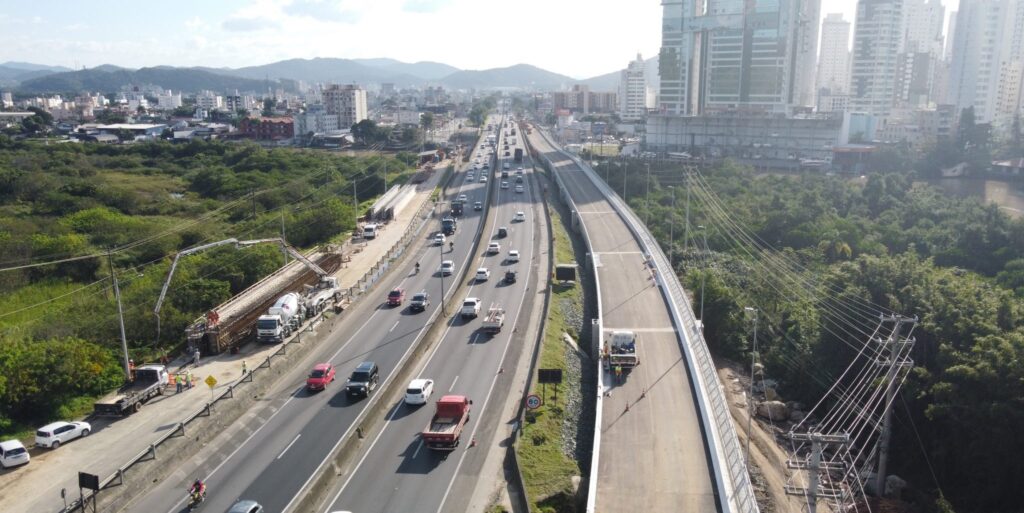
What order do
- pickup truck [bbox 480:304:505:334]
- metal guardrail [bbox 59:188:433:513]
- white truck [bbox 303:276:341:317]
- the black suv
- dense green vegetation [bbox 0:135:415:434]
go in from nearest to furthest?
metal guardrail [bbox 59:188:433:513] → the black suv → dense green vegetation [bbox 0:135:415:434] → pickup truck [bbox 480:304:505:334] → white truck [bbox 303:276:341:317]

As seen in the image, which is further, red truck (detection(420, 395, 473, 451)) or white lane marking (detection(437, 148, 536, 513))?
Result: red truck (detection(420, 395, 473, 451))

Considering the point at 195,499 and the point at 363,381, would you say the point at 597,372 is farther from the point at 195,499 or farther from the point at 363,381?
the point at 195,499

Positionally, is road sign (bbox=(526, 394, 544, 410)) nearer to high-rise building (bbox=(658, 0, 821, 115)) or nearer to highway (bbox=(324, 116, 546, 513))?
highway (bbox=(324, 116, 546, 513))

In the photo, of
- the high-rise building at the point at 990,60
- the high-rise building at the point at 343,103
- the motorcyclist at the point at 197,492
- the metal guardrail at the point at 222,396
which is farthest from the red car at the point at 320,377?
the high-rise building at the point at 343,103

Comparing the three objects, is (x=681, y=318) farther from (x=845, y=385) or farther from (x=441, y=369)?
(x=441, y=369)

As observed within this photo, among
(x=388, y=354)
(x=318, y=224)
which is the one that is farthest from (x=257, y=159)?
(x=388, y=354)

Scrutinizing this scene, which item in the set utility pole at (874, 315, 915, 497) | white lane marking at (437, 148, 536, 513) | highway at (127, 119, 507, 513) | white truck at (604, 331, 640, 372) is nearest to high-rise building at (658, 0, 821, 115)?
white lane marking at (437, 148, 536, 513)
